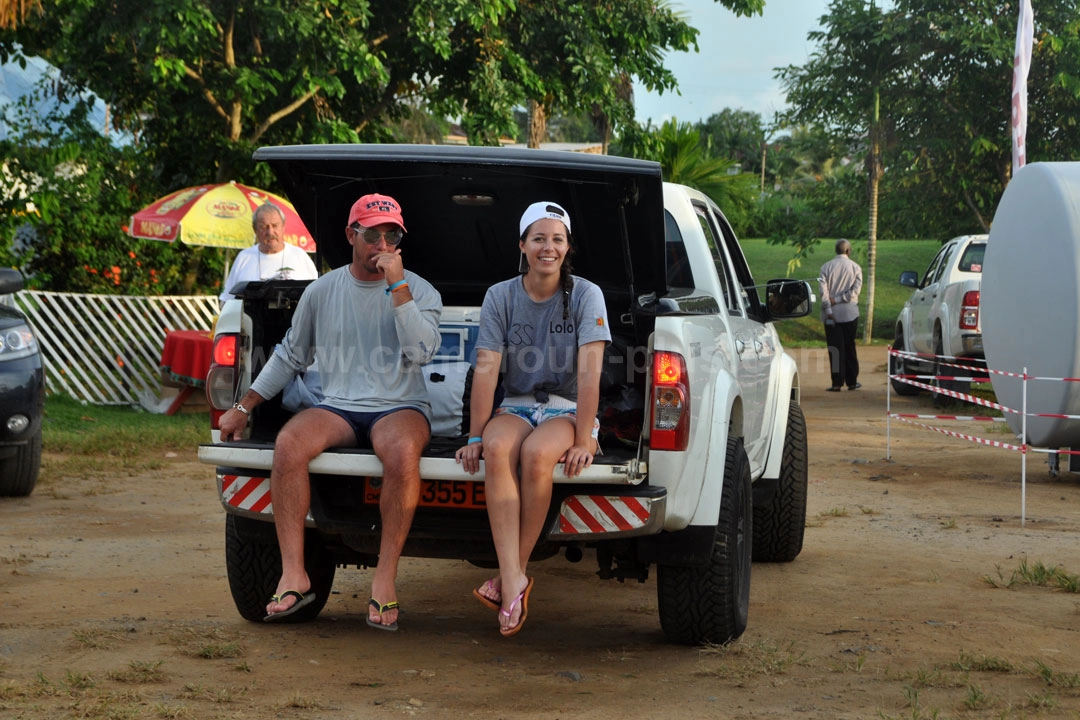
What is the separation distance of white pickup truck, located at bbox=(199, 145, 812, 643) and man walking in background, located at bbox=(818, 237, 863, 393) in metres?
11.8

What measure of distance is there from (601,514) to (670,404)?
0.44 meters

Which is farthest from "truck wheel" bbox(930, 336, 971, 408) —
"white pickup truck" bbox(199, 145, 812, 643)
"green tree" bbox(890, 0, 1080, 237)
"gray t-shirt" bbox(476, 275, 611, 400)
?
"green tree" bbox(890, 0, 1080, 237)

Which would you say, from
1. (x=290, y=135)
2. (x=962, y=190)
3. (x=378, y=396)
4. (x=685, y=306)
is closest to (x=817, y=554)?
(x=685, y=306)

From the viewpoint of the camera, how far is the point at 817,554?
735cm

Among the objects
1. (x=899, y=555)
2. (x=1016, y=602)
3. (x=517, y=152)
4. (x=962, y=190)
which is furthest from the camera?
(x=962, y=190)

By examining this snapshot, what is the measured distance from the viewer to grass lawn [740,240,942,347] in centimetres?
3312

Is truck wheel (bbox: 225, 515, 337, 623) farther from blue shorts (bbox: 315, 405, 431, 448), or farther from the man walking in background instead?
the man walking in background

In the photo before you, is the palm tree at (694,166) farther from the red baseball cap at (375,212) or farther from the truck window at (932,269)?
the red baseball cap at (375,212)

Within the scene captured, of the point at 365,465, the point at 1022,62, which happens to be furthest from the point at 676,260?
the point at 1022,62

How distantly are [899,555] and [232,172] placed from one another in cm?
1133

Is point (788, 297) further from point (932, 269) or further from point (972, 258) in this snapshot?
point (932, 269)

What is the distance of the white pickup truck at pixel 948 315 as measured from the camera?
14602 mm

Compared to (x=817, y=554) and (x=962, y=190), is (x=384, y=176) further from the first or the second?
(x=962, y=190)

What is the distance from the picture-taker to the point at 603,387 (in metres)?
5.32
